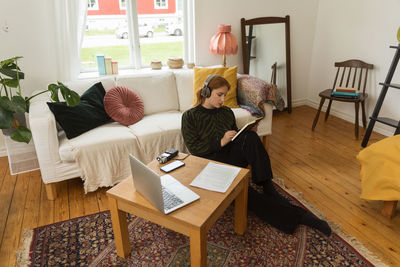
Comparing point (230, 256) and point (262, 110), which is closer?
point (230, 256)

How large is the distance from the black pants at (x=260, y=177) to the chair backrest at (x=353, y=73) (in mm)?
2086

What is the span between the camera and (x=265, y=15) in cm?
396

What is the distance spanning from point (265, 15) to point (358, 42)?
3.78 feet

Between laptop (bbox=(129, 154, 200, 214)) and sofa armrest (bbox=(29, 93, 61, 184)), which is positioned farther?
sofa armrest (bbox=(29, 93, 61, 184))

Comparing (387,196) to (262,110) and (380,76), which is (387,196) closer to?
(262,110)

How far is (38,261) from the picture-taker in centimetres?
186

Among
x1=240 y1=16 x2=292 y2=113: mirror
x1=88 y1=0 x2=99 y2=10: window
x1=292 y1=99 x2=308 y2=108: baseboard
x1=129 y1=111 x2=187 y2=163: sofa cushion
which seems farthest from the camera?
x1=292 y1=99 x2=308 y2=108: baseboard

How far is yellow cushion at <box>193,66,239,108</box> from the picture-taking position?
310 centimetres

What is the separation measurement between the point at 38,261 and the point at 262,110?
219 cm

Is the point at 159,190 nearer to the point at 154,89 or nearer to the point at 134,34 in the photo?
the point at 154,89

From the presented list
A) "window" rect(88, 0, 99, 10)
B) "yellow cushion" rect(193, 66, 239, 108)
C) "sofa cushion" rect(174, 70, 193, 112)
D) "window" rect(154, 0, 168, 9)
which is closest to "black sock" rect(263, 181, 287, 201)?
"yellow cushion" rect(193, 66, 239, 108)

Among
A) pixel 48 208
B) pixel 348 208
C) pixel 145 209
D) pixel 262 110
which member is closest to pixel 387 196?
pixel 348 208

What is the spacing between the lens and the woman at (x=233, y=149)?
2.06 m

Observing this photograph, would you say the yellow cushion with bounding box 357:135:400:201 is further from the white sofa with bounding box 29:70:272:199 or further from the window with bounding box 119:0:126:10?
the window with bounding box 119:0:126:10
